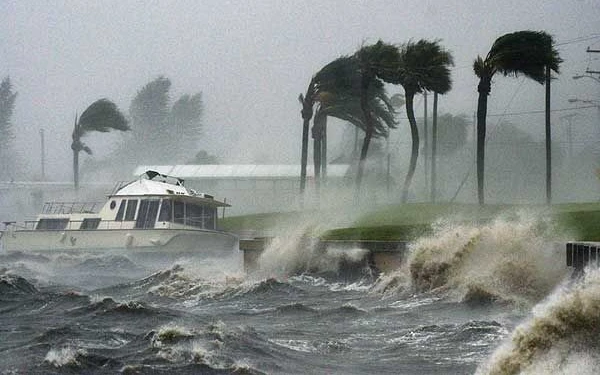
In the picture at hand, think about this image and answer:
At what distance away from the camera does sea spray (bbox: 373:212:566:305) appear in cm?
2012

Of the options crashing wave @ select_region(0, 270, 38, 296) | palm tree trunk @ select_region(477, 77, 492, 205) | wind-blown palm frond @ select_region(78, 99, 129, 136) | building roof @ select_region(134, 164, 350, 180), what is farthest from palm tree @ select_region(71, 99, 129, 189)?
crashing wave @ select_region(0, 270, 38, 296)

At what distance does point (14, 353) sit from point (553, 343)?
6540 mm

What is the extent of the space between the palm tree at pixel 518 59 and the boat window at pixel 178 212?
11.4m

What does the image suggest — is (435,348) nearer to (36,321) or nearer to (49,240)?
(36,321)

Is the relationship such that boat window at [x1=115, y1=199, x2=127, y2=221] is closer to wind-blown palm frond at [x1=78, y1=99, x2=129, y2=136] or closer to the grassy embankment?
the grassy embankment

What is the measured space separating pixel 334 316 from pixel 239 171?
201ft

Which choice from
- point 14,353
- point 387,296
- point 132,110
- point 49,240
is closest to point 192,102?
point 132,110

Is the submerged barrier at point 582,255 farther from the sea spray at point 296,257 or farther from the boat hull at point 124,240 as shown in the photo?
the boat hull at point 124,240

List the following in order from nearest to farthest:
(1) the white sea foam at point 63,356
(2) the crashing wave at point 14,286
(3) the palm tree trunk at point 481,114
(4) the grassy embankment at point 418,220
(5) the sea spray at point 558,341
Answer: (5) the sea spray at point 558,341 < (1) the white sea foam at point 63,356 < (2) the crashing wave at point 14,286 < (4) the grassy embankment at point 418,220 < (3) the palm tree trunk at point 481,114

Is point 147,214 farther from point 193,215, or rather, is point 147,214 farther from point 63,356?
point 63,356

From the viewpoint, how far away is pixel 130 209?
133 ft

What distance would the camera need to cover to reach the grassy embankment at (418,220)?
24.6m

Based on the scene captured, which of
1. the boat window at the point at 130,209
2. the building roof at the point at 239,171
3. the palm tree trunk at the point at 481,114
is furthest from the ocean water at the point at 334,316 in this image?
the building roof at the point at 239,171

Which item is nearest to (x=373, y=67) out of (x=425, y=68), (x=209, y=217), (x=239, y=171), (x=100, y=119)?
(x=425, y=68)
